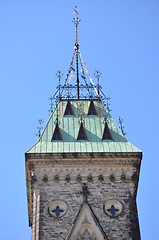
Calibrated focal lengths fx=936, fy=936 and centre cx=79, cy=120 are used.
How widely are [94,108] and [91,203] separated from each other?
7680 mm

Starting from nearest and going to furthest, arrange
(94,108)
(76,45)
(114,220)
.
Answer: (114,220), (94,108), (76,45)

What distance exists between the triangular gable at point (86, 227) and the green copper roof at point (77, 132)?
3739 millimetres

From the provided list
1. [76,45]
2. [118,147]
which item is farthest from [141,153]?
[76,45]

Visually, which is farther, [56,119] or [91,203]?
[56,119]

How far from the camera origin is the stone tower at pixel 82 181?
4397 cm

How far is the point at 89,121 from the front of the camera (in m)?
50.1

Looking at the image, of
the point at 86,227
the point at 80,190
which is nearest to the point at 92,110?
the point at 80,190

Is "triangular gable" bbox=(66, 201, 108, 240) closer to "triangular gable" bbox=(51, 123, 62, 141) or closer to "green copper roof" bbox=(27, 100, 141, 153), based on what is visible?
"green copper roof" bbox=(27, 100, 141, 153)

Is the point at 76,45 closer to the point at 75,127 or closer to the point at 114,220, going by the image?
the point at 75,127

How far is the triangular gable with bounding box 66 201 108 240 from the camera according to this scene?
142 feet

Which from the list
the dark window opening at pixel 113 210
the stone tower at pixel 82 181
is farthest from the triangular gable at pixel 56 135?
the dark window opening at pixel 113 210

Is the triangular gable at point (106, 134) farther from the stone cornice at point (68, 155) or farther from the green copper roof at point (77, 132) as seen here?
the stone cornice at point (68, 155)

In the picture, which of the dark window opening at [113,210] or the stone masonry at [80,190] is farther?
the dark window opening at [113,210]

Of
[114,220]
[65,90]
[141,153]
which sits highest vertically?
[65,90]
